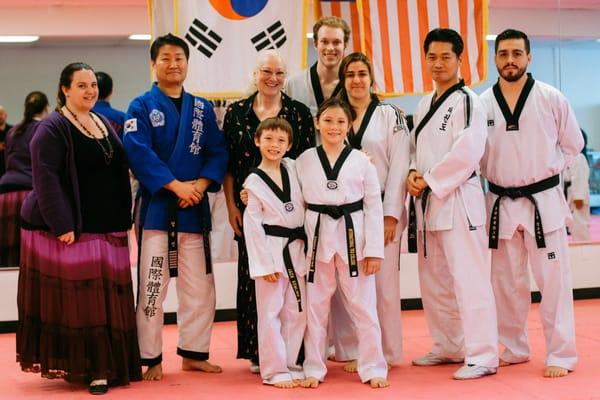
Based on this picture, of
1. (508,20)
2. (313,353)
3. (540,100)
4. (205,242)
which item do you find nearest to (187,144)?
(205,242)

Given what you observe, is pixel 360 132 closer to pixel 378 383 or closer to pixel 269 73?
pixel 269 73

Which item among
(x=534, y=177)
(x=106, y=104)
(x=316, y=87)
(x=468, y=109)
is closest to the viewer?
(x=468, y=109)

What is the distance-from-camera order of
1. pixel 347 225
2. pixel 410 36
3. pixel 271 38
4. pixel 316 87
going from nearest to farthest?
1. pixel 347 225
2. pixel 316 87
3. pixel 271 38
4. pixel 410 36

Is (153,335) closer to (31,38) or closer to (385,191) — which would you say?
(385,191)

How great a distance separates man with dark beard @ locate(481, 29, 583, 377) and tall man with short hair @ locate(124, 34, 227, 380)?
1408 mm

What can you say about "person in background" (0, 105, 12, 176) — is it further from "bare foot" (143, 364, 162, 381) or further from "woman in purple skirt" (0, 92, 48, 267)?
"bare foot" (143, 364, 162, 381)

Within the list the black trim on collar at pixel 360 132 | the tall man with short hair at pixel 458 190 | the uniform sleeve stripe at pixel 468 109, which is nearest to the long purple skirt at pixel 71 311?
the black trim on collar at pixel 360 132

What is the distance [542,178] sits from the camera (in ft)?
14.2

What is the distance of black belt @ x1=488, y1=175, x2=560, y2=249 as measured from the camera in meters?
4.32

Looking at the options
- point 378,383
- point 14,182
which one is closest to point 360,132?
point 378,383

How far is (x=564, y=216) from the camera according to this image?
4.38 meters

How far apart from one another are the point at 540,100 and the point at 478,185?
525 millimetres

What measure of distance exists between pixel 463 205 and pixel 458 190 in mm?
78

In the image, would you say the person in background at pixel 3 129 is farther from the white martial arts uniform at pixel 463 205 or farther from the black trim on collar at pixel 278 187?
the white martial arts uniform at pixel 463 205
